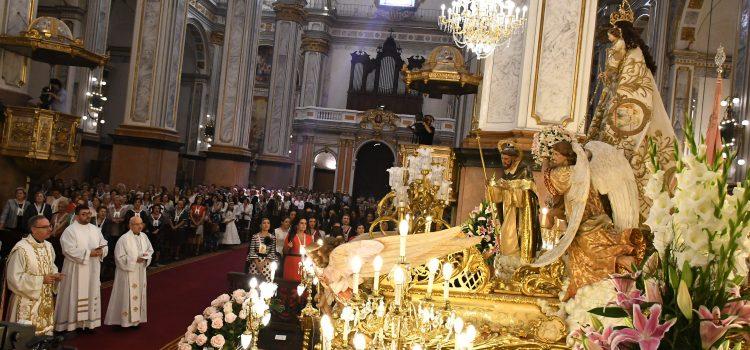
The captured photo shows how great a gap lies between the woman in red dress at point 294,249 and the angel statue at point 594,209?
5.11 m

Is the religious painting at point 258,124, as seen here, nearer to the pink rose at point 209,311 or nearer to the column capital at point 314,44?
the column capital at point 314,44

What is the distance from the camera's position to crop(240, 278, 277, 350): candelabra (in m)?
5.22

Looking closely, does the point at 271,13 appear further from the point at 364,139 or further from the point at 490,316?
the point at 490,316

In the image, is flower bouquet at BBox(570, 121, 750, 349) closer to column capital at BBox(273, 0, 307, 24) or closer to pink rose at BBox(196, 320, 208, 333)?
pink rose at BBox(196, 320, 208, 333)

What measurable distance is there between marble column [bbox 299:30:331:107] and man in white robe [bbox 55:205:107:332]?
31501 mm

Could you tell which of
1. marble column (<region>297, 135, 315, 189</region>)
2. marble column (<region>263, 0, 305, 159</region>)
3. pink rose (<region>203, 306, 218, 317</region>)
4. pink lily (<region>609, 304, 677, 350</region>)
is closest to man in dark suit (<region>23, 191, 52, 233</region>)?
pink rose (<region>203, 306, 218, 317</region>)

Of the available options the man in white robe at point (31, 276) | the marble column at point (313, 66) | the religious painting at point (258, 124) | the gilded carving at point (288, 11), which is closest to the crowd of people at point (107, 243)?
the man in white robe at point (31, 276)

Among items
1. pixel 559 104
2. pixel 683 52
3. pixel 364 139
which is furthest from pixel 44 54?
pixel 364 139

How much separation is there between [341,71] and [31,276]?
35.1 metres

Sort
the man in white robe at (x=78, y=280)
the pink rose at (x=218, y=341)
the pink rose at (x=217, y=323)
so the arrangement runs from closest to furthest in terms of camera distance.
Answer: the pink rose at (x=218, y=341) < the pink rose at (x=217, y=323) < the man in white robe at (x=78, y=280)

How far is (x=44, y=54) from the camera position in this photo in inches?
516

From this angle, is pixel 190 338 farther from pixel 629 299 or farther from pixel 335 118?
pixel 335 118

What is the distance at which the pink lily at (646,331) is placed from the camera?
1926 millimetres

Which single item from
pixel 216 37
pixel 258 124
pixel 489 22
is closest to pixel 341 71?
pixel 258 124
